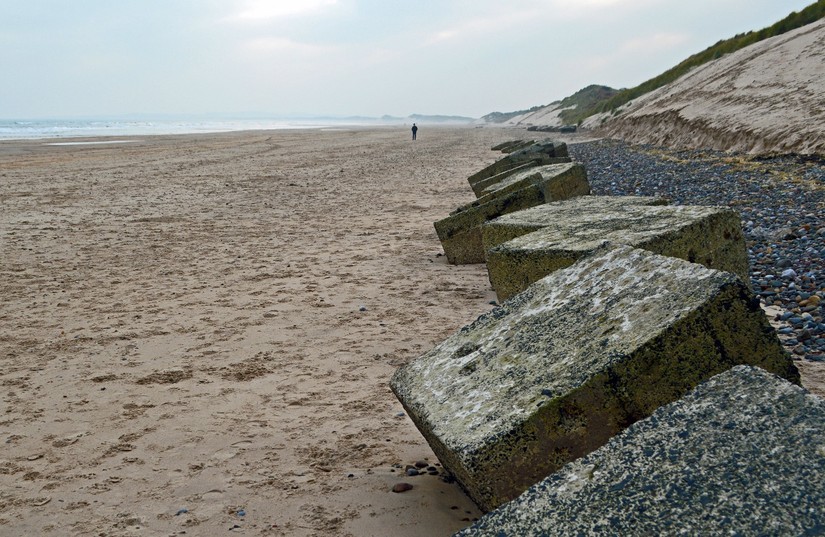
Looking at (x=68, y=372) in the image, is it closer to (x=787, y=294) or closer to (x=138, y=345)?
(x=138, y=345)

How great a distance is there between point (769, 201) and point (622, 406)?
7.81 metres

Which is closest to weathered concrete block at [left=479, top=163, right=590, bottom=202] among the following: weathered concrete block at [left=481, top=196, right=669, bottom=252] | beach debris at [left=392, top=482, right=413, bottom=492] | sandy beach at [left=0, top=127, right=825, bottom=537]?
sandy beach at [left=0, top=127, right=825, bottom=537]

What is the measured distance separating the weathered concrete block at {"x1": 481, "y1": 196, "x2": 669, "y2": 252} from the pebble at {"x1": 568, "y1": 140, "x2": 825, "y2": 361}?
1.20 meters

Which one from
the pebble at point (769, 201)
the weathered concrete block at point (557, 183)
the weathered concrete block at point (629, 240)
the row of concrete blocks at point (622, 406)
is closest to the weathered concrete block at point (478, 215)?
the weathered concrete block at point (557, 183)

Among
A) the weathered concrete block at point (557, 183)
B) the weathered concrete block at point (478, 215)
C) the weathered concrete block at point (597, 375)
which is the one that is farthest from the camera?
the weathered concrete block at point (557, 183)

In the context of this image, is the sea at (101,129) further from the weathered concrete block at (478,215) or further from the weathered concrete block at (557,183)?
the weathered concrete block at (478,215)

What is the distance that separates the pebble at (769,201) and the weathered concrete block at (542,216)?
1.20 metres

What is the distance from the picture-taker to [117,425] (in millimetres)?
3814

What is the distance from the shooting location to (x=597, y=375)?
2.36 metres

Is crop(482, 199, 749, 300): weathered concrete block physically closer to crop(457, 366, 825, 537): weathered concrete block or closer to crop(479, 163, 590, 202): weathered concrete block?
crop(457, 366, 825, 537): weathered concrete block

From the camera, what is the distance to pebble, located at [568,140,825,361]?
5.06 meters

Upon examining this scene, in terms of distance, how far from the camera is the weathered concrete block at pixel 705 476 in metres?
1.56

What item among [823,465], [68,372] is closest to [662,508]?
[823,465]

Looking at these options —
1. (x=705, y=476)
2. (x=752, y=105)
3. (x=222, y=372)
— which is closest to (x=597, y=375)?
(x=705, y=476)
